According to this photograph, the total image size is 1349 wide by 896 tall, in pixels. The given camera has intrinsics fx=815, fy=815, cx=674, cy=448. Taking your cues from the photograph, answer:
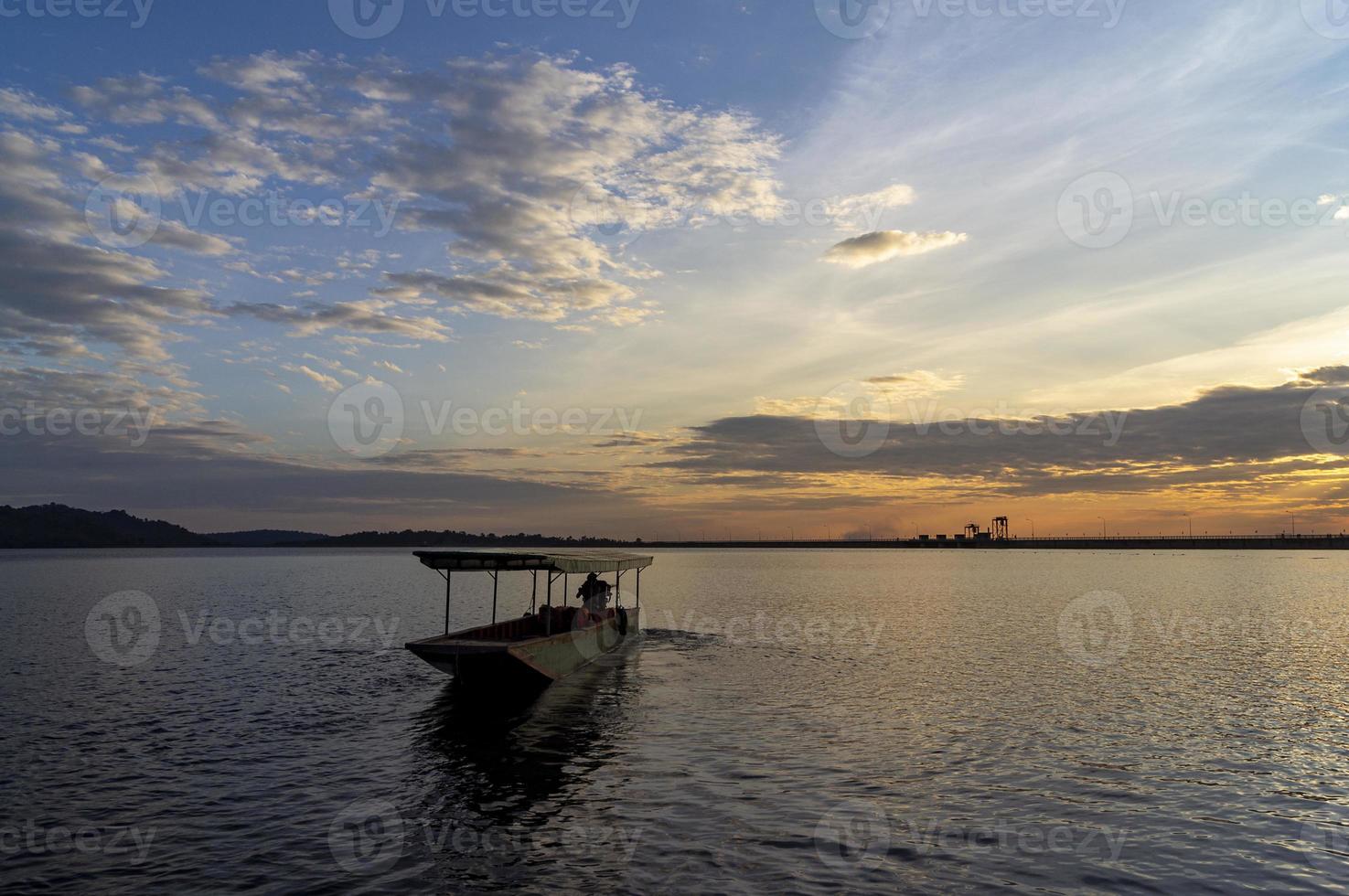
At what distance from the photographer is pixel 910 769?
20.5m

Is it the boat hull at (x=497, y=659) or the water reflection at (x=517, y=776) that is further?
the boat hull at (x=497, y=659)

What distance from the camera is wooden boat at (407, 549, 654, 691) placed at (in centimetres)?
2780

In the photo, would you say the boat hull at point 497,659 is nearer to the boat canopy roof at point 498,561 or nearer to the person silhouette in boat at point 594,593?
the boat canopy roof at point 498,561

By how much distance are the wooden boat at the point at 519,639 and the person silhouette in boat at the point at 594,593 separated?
1.56 ft

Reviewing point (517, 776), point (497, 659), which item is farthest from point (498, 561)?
point (517, 776)

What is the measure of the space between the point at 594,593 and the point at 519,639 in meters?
9.62

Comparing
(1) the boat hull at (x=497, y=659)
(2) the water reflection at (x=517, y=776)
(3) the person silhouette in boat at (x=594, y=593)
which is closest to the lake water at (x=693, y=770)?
(2) the water reflection at (x=517, y=776)

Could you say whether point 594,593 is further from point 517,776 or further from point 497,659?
point 517,776

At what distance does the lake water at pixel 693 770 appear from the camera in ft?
47.6

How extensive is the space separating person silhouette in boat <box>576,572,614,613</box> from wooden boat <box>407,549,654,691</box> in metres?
0.47

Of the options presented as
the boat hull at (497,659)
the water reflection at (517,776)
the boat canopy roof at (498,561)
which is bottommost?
the water reflection at (517,776)

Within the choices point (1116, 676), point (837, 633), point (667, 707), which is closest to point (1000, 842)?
point (667, 707)

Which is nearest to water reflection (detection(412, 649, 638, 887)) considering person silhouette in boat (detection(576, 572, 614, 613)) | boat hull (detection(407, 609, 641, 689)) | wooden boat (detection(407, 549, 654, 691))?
boat hull (detection(407, 609, 641, 689))

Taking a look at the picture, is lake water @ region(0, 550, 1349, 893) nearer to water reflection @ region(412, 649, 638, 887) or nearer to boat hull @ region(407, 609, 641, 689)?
water reflection @ region(412, 649, 638, 887)
